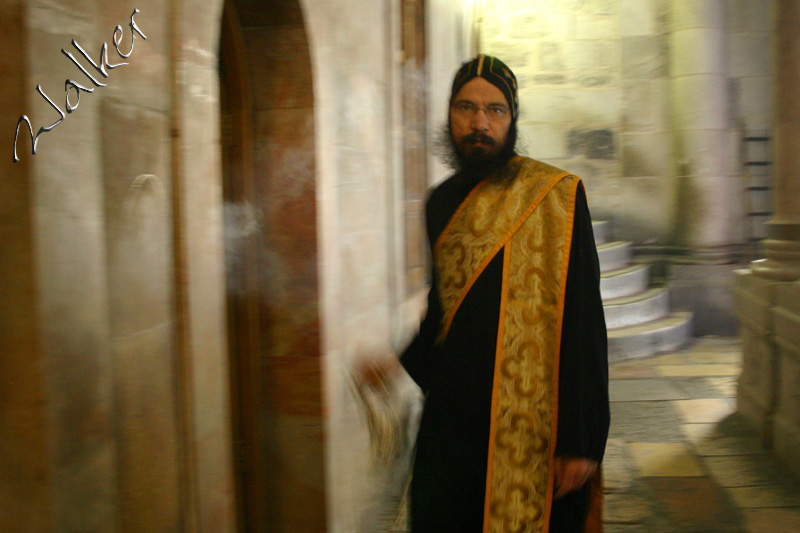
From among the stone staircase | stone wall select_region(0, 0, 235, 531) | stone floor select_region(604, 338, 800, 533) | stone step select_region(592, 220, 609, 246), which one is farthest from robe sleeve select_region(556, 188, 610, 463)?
stone step select_region(592, 220, 609, 246)

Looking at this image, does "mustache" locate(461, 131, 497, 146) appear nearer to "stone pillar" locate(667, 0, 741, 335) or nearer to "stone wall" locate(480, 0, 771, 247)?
"stone pillar" locate(667, 0, 741, 335)

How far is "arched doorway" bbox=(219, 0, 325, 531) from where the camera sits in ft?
10.0

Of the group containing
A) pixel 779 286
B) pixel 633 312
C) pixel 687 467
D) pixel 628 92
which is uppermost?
pixel 628 92

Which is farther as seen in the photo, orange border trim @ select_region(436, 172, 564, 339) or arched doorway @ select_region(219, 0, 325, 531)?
arched doorway @ select_region(219, 0, 325, 531)

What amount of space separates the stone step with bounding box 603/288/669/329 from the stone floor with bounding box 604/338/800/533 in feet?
4.92

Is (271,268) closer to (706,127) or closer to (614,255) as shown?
(614,255)

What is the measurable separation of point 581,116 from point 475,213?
851 centimetres

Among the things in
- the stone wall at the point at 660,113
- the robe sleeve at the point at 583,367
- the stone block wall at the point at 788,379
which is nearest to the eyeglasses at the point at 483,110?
the robe sleeve at the point at 583,367

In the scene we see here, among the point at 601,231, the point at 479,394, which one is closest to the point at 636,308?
the point at 601,231

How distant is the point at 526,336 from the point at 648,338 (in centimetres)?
619

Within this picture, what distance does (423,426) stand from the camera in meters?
2.24

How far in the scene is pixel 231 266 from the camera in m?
3.07

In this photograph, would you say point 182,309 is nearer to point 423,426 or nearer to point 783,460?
point 423,426

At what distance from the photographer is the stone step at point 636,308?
8.27 m
